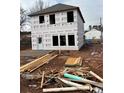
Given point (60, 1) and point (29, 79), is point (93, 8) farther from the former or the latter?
point (29, 79)

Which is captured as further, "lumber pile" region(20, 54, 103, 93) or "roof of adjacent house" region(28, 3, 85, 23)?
"roof of adjacent house" region(28, 3, 85, 23)

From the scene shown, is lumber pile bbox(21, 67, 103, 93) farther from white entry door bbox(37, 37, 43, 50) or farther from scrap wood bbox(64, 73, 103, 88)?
white entry door bbox(37, 37, 43, 50)

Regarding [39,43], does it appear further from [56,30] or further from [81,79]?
[81,79]

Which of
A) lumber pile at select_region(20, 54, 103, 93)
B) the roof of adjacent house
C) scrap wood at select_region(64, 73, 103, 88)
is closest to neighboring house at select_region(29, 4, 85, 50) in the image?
the roof of adjacent house

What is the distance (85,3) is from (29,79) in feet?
2.52

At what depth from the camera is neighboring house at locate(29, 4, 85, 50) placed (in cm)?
203

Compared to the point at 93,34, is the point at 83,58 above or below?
below

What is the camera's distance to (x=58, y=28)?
206 cm

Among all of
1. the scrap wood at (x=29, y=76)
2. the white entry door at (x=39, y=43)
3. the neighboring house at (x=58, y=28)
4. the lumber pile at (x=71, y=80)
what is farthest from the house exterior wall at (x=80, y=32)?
the scrap wood at (x=29, y=76)

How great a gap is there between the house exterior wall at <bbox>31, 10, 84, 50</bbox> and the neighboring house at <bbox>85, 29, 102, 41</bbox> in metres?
0.06

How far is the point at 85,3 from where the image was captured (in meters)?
2.03

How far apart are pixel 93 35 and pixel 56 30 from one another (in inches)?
12.1

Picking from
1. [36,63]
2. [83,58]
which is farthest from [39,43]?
[83,58]
